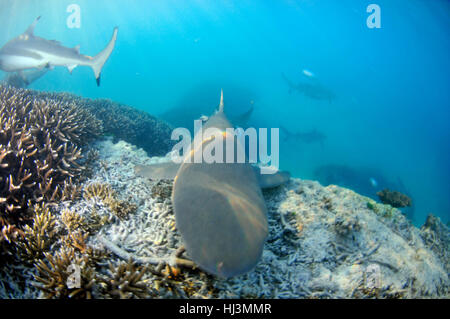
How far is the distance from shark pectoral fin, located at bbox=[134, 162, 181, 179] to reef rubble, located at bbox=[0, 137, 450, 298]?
0.30 m

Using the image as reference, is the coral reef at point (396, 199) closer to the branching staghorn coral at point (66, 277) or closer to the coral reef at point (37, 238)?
the branching staghorn coral at point (66, 277)

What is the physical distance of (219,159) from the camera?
9.62ft

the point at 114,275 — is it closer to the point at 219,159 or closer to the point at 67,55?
the point at 219,159

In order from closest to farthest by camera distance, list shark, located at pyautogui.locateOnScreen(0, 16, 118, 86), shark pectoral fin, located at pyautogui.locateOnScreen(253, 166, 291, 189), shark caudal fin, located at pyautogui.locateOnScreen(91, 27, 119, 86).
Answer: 1. shark pectoral fin, located at pyautogui.locateOnScreen(253, 166, 291, 189)
2. shark, located at pyautogui.locateOnScreen(0, 16, 118, 86)
3. shark caudal fin, located at pyautogui.locateOnScreen(91, 27, 119, 86)

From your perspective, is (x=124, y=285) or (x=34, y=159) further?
(x=34, y=159)

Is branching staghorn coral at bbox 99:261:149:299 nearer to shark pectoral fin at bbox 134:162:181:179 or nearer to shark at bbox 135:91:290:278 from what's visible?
shark at bbox 135:91:290:278

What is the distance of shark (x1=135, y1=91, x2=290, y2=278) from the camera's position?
1.74 meters

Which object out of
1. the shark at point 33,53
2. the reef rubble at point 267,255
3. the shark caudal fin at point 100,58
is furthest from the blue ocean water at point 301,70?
the reef rubble at point 267,255

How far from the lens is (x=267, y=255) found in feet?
9.09

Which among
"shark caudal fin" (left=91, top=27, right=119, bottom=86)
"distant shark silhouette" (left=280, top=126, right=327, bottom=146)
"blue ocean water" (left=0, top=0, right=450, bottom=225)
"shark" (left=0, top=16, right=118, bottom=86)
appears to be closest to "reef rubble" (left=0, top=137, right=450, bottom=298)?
"shark caudal fin" (left=91, top=27, right=119, bottom=86)

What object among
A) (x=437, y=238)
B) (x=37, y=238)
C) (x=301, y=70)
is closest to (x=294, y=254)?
(x=37, y=238)

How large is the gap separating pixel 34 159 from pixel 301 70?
10185cm

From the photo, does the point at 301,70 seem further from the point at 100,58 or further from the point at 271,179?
the point at 271,179
